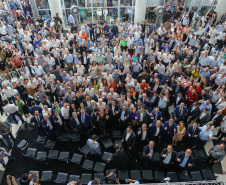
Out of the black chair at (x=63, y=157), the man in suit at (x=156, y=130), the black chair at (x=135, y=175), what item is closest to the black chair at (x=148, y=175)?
the black chair at (x=135, y=175)

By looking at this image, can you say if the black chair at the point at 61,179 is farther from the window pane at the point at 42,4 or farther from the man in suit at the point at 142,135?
the window pane at the point at 42,4

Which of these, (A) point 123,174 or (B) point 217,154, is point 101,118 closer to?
(A) point 123,174

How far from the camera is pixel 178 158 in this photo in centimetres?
512

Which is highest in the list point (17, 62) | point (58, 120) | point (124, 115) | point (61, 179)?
point (17, 62)

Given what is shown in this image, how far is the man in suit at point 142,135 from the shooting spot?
557 cm

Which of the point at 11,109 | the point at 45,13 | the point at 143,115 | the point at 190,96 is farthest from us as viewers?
the point at 45,13

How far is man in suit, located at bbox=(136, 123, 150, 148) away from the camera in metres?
5.57

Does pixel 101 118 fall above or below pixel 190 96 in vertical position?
below

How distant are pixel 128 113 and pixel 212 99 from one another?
335 cm

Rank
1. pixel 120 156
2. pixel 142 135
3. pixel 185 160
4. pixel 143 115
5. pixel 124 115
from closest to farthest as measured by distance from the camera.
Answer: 1. pixel 120 156
2. pixel 185 160
3. pixel 142 135
4. pixel 143 115
5. pixel 124 115

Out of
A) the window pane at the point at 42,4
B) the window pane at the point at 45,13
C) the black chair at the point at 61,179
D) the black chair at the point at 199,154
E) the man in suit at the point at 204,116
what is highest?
the window pane at the point at 42,4

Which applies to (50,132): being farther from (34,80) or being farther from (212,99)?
(212,99)

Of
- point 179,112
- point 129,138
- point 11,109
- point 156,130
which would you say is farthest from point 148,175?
point 11,109

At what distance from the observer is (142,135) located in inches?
227
